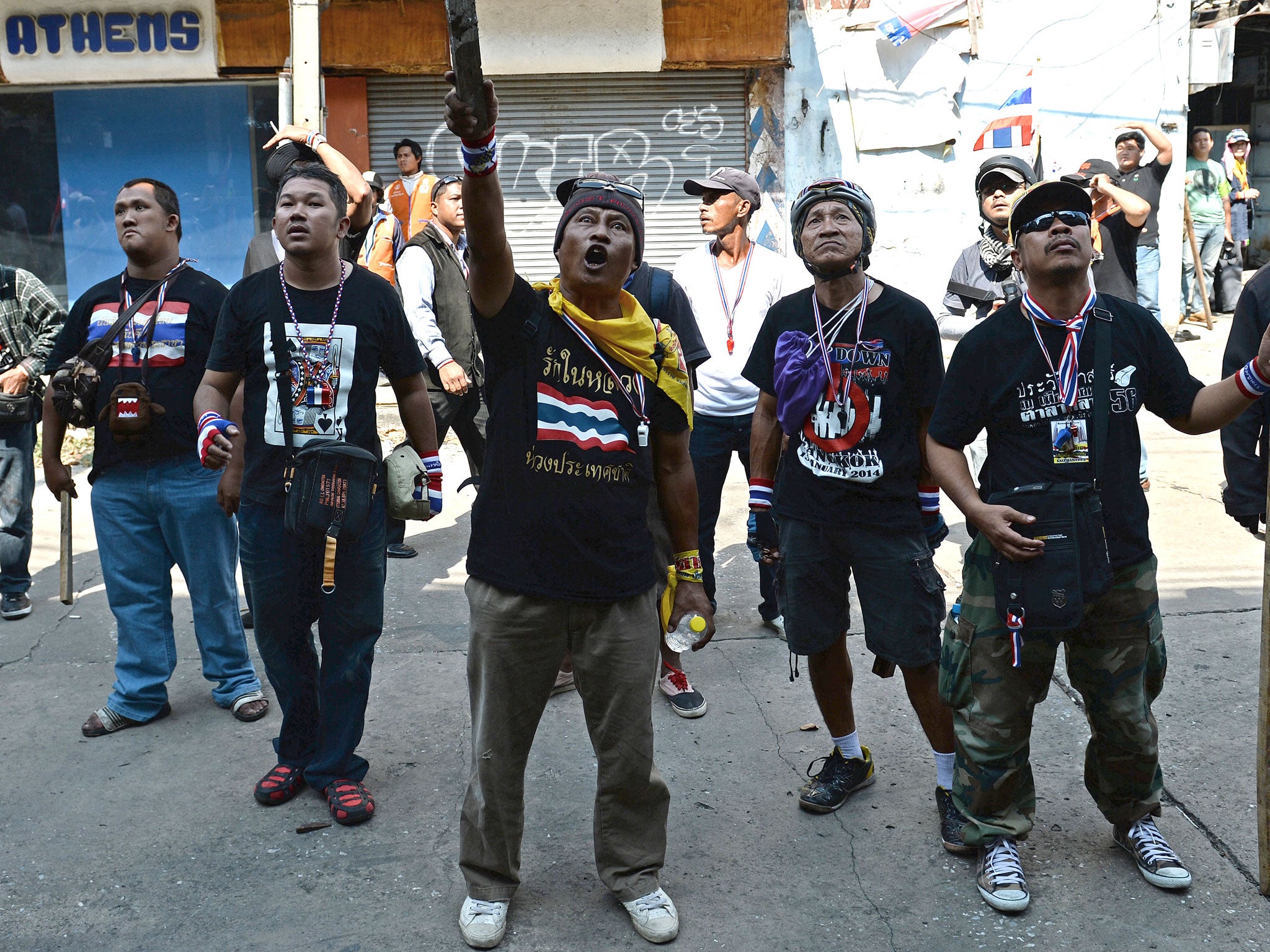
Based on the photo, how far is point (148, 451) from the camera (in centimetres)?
457

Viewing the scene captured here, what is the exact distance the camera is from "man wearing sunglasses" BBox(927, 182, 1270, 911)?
3.29 meters

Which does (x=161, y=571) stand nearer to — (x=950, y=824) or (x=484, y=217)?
(x=484, y=217)

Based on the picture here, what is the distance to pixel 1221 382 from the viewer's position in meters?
3.38

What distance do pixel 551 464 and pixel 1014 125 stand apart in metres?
10.3

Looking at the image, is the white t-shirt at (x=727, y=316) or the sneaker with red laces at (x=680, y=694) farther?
the white t-shirt at (x=727, y=316)

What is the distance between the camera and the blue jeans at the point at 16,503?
5.84 m

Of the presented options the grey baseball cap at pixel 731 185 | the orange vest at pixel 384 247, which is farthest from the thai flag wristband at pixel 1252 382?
the orange vest at pixel 384 247

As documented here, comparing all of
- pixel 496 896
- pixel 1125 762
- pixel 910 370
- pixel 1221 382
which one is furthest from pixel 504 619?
pixel 1221 382

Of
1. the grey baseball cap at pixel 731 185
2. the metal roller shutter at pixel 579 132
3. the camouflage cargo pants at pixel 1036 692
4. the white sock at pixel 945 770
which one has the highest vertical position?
the metal roller shutter at pixel 579 132

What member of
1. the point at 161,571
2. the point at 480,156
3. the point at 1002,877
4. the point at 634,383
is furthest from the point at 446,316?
the point at 1002,877

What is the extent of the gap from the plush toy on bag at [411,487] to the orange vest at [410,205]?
5.85m

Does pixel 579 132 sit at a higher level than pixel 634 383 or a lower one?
higher

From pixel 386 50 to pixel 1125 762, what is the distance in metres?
10.1

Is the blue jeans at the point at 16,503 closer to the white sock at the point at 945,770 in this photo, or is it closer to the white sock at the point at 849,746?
the white sock at the point at 849,746
